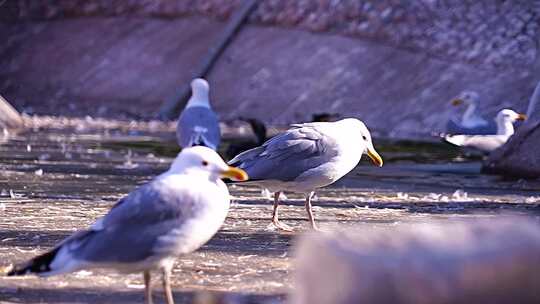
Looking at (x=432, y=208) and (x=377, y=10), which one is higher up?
(x=377, y=10)

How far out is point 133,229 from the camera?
5.65 m

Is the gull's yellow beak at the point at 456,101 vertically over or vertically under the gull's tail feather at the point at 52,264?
over

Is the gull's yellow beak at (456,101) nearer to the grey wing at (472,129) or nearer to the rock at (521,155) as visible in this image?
the grey wing at (472,129)

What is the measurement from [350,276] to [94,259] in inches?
84.3

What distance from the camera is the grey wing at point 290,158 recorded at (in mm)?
8758

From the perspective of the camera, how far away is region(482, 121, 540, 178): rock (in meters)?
13.5

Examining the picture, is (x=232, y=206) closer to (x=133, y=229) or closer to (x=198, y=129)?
(x=198, y=129)

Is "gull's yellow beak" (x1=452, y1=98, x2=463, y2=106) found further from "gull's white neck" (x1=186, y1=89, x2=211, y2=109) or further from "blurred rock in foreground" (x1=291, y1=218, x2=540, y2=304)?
"blurred rock in foreground" (x1=291, y1=218, x2=540, y2=304)

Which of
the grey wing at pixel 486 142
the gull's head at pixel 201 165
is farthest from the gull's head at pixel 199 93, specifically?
the gull's head at pixel 201 165

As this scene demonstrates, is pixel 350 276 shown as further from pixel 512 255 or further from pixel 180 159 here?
pixel 180 159

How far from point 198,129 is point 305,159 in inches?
220

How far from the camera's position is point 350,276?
142 inches

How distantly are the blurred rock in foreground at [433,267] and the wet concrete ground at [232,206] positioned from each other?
8.12ft

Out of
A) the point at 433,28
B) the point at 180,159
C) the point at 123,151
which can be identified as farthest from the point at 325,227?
the point at 433,28
